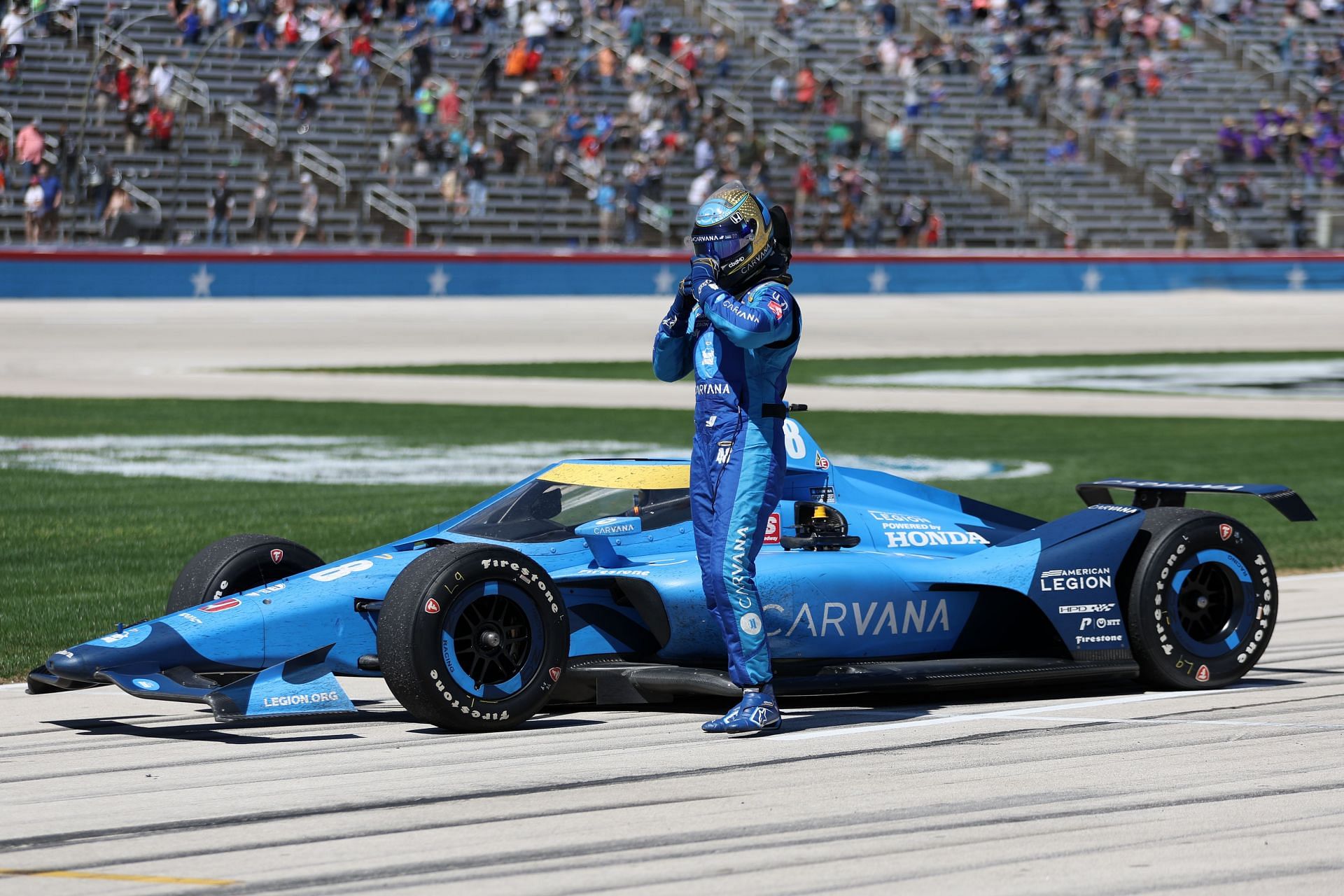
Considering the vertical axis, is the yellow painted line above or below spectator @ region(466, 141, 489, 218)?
below

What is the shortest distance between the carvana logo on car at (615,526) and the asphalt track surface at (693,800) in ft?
2.19

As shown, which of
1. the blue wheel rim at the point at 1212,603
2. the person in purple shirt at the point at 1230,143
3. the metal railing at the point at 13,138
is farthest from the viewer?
the person in purple shirt at the point at 1230,143

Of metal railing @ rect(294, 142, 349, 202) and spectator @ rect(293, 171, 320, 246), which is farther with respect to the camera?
metal railing @ rect(294, 142, 349, 202)

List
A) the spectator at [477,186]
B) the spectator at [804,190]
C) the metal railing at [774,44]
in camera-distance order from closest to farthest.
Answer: the spectator at [477,186]
the spectator at [804,190]
the metal railing at [774,44]

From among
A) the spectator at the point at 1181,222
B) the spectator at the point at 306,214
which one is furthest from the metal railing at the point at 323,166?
the spectator at the point at 1181,222

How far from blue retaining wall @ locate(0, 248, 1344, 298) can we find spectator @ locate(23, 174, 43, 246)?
42cm

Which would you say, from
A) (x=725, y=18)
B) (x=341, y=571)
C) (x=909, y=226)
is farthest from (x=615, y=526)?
(x=725, y=18)

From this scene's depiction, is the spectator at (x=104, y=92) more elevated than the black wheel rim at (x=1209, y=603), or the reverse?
the spectator at (x=104, y=92)

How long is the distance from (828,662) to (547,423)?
13.8 meters

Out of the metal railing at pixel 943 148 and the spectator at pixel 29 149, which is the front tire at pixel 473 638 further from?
the metal railing at pixel 943 148

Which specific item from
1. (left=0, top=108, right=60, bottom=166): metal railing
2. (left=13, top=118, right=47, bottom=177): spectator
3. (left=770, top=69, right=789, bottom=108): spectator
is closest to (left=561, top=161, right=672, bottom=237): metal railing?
(left=770, top=69, right=789, bottom=108): spectator

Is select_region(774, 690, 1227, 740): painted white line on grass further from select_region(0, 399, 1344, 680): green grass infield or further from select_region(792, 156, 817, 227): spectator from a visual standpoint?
select_region(792, 156, 817, 227): spectator

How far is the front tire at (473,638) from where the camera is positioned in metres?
6.55

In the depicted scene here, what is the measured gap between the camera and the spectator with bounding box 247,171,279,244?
31.7 m
